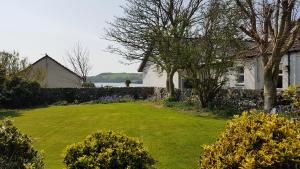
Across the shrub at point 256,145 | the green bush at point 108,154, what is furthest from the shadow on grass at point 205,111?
the shrub at point 256,145

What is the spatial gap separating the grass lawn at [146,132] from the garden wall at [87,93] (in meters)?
14.0

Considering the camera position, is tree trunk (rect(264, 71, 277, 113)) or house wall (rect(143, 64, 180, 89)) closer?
tree trunk (rect(264, 71, 277, 113))

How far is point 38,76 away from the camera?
41.4 meters

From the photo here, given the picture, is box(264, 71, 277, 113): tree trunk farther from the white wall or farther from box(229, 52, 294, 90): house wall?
box(229, 52, 294, 90): house wall

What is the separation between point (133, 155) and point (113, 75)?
104 meters

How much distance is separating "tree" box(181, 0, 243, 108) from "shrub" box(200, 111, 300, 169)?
17001 mm

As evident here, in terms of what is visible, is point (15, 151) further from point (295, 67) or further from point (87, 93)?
point (87, 93)

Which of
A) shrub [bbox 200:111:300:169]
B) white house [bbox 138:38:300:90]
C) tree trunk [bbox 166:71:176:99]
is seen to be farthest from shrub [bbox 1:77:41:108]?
→ shrub [bbox 200:111:300:169]

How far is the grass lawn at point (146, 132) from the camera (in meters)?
11.9

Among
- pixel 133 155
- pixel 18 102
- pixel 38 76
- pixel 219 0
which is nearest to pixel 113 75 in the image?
pixel 38 76

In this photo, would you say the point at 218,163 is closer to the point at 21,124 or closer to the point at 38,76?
the point at 21,124

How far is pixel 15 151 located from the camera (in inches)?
288

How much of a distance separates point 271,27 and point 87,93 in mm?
21156

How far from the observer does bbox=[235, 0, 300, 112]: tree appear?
65.6ft
